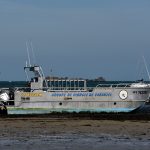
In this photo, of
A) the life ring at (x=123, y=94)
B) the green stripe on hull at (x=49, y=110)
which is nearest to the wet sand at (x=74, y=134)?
the green stripe on hull at (x=49, y=110)

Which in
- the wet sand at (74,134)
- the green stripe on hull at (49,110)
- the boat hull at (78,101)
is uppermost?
the boat hull at (78,101)

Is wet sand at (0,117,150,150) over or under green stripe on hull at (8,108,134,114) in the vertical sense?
under

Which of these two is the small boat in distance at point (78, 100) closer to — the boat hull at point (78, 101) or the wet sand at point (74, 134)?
the boat hull at point (78, 101)

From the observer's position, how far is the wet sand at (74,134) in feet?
85.8

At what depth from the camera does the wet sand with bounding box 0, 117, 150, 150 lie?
85.8 feet

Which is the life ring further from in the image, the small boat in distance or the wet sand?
the wet sand

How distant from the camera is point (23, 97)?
4966cm

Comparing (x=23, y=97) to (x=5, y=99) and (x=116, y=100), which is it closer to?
(x=5, y=99)

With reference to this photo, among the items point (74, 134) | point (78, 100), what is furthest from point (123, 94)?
point (74, 134)

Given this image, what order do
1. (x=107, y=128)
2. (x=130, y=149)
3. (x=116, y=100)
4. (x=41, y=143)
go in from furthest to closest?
(x=116, y=100)
(x=107, y=128)
(x=41, y=143)
(x=130, y=149)

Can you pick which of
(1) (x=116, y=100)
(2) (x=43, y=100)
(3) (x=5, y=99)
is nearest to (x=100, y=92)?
(1) (x=116, y=100)

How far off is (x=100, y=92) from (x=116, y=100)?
144 cm

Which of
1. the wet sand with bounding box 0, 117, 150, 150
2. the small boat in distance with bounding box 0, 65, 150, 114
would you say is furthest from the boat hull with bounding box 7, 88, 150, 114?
the wet sand with bounding box 0, 117, 150, 150

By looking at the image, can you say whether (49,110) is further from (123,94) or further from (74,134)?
(74,134)
